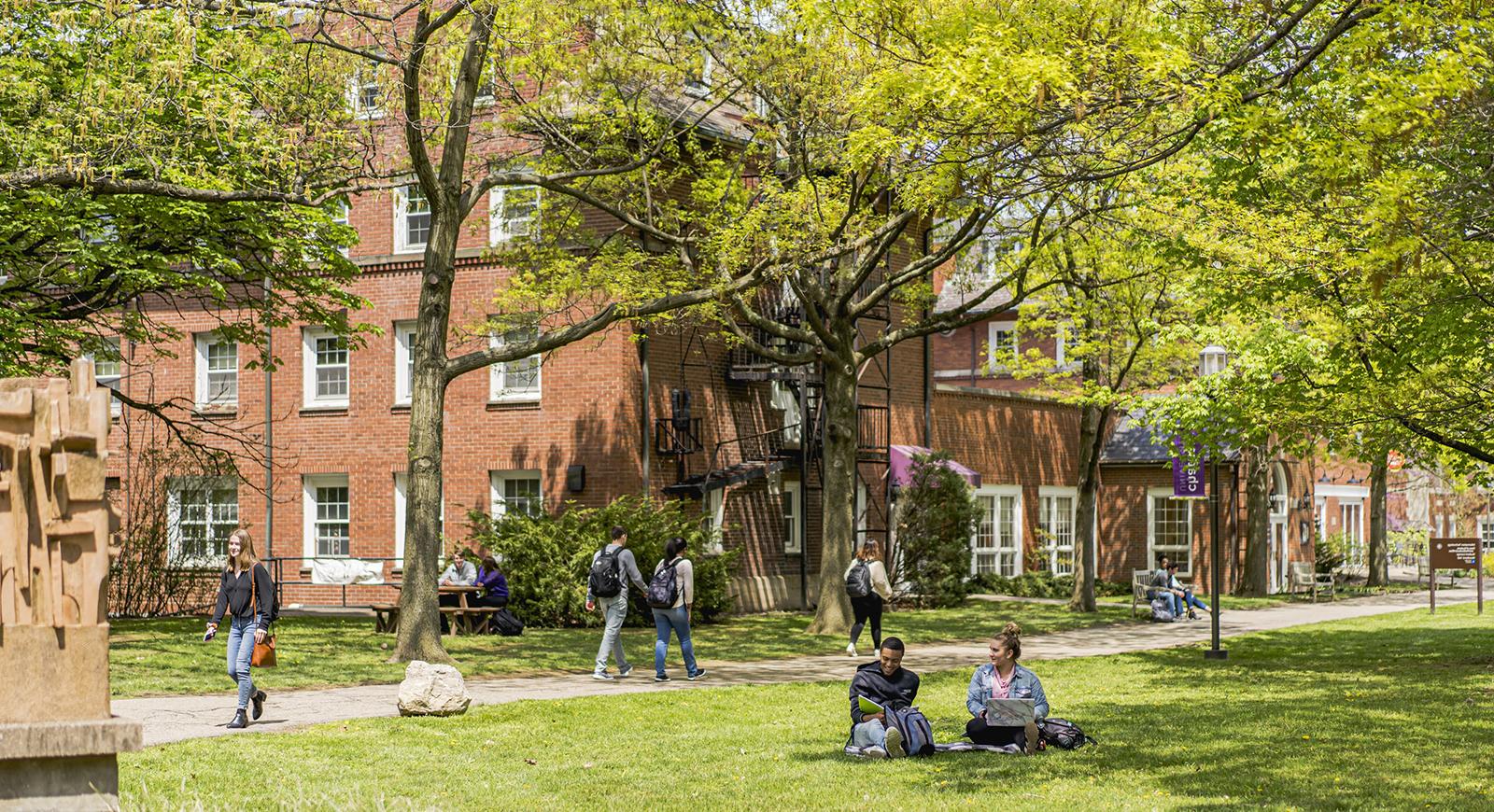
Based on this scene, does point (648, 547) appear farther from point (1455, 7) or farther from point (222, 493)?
point (1455, 7)

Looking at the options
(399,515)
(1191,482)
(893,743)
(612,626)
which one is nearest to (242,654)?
(612,626)

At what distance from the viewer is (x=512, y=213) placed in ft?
92.7

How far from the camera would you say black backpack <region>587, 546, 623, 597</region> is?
62.5ft

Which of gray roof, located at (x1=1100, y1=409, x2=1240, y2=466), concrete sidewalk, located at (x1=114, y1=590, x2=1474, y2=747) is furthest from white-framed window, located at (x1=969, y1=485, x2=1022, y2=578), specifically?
concrete sidewalk, located at (x1=114, y1=590, x2=1474, y2=747)

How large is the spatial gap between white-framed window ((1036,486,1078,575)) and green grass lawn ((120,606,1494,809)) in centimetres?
2391

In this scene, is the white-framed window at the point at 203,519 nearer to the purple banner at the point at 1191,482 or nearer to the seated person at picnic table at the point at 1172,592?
the purple banner at the point at 1191,482

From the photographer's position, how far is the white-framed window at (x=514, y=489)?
30.5m

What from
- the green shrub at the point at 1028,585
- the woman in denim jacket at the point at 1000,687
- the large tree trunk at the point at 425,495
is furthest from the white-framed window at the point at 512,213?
the woman in denim jacket at the point at 1000,687

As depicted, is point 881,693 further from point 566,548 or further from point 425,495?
point 566,548

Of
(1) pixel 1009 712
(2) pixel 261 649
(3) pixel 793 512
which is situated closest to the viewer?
(1) pixel 1009 712

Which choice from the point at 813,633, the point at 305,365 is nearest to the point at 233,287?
the point at 305,365

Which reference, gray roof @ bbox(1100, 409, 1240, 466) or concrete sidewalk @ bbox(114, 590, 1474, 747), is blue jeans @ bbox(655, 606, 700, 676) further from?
gray roof @ bbox(1100, 409, 1240, 466)

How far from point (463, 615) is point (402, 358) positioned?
823 cm

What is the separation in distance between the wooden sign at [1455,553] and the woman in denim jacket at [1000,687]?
917 inches
